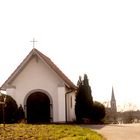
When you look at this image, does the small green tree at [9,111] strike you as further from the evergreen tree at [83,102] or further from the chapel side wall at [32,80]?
the evergreen tree at [83,102]

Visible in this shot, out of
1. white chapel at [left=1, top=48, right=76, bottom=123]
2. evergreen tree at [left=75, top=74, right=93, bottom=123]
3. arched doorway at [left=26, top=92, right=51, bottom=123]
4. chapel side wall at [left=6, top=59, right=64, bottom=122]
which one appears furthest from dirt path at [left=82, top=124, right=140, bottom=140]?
evergreen tree at [left=75, top=74, right=93, bottom=123]

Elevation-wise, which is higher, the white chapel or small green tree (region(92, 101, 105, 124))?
the white chapel

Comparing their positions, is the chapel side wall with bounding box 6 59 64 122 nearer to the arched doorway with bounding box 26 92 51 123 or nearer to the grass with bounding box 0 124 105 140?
the arched doorway with bounding box 26 92 51 123

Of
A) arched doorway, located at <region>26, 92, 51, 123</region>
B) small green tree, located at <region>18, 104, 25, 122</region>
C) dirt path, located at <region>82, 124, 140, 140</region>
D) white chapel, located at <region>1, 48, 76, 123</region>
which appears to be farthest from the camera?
arched doorway, located at <region>26, 92, 51, 123</region>

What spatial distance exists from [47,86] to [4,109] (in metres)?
6.21

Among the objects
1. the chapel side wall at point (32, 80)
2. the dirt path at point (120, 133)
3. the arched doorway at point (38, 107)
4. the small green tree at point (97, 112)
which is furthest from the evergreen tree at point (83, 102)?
the dirt path at point (120, 133)

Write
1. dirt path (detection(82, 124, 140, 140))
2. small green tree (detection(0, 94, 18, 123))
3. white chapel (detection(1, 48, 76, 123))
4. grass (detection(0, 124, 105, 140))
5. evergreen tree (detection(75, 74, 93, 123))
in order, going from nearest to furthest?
grass (detection(0, 124, 105, 140)), dirt path (detection(82, 124, 140, 140)), small green tree (detection(0, 94, 18, 123)), white chapel (detection(1, 48, 76, 123)), evergreen tree (detection(75, 74, 93, 123))

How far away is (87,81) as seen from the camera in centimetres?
3550

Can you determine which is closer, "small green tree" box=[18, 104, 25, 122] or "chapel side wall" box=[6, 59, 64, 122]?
"small green tree" box=[18, 104, 25, 122]

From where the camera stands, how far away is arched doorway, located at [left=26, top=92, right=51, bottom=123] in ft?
107

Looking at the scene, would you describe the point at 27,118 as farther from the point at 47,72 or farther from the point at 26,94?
the point at 47,72

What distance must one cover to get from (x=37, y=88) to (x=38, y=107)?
162 cm

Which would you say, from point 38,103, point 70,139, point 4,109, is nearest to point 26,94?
point 38,103

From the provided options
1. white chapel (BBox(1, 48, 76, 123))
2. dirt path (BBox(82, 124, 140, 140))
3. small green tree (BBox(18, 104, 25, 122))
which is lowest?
dirt path (BBox(82, 124, 140, 140))
